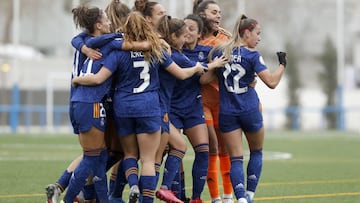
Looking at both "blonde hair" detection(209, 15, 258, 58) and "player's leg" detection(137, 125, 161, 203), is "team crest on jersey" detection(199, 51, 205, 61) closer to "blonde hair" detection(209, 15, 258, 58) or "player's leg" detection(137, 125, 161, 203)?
"blonde hair" detection(209, 15, 258, 58)

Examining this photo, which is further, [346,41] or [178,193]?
[346,41]

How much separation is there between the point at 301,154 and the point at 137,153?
1167 centimetres

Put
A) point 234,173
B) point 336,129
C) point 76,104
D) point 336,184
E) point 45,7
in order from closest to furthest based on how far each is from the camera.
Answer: point 76,104 → point 234,173 → point 336,184 → point 336,129 → point 45,7

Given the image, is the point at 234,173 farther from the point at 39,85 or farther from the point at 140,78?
the point at 39,85

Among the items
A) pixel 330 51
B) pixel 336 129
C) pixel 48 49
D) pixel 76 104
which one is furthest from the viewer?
pixel 48 49

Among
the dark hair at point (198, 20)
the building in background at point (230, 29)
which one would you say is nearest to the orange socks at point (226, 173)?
the dark hair at point (198, 20)

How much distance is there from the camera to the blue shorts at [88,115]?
31.8 feet

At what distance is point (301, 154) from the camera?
2128cm

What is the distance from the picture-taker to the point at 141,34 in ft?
32.1

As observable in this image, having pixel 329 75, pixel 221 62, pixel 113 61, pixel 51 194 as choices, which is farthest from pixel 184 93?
pixel 329 75

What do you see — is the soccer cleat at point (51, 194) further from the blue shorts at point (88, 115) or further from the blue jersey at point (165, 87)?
the blue jersey at point (165, 87)

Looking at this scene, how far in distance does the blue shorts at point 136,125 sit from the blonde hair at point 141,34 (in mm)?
590

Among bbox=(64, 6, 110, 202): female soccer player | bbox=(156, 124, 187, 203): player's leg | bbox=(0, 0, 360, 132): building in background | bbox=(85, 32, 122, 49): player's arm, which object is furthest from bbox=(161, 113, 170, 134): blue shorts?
bbox=(0, 0, 360, 132): building in background

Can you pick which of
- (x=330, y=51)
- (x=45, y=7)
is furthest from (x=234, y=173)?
(x=45, y=7)
